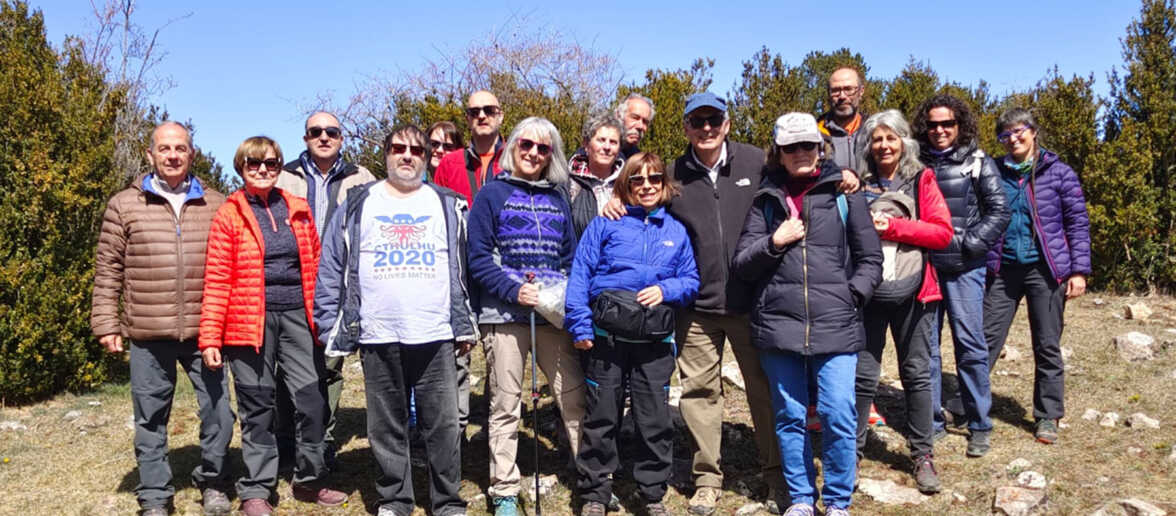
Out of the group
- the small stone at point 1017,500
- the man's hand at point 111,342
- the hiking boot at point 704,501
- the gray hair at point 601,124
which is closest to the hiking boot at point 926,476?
the small stone at point 1017,500

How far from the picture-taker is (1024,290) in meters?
5.57

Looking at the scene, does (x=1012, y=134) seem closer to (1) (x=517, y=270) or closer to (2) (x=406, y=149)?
(1) (x=517, y=270)

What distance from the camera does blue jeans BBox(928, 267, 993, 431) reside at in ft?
16.9

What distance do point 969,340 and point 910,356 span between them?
712 millimetres

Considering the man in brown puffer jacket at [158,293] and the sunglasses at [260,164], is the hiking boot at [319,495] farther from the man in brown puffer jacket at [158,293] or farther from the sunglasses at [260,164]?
the sunglasses at [260,164]

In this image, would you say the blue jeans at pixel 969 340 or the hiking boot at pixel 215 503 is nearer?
the hiking boot at pixel 215 503

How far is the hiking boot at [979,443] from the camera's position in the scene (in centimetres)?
517

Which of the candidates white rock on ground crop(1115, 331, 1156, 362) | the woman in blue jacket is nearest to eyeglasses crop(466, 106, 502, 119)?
the woman in blue jacket

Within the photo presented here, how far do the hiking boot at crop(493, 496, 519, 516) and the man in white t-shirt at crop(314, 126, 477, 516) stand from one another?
20 centimetres

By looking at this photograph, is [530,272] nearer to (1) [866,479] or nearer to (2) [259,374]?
(2) [259,374]

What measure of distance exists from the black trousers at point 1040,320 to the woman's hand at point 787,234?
242 cm

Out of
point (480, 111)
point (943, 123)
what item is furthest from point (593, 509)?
point (943, 123)

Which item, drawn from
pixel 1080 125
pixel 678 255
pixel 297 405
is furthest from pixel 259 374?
Answer: pixel 1080 125

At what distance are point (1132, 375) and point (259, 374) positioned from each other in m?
7.01
